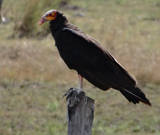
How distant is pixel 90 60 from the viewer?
11.1 ft

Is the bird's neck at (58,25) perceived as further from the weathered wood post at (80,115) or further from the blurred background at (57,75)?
the weathered wood post at (80,115)

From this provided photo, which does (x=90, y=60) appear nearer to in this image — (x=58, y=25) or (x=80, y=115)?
(x=58, y=25)

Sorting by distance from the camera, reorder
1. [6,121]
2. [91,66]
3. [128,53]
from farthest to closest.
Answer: [128,53] < [6,121] < [91,66]

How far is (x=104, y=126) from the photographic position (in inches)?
201

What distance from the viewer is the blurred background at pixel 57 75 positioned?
16.7 ft

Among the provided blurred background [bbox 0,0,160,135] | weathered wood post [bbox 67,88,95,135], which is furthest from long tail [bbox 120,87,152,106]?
blurred background [bbox 0,0,160,135]

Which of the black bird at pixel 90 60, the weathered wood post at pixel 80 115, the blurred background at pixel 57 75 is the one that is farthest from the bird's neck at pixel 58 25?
the weathered wood post at pixel 80 115

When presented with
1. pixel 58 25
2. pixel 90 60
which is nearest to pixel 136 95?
pixel 90 60

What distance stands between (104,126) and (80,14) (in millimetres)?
7164

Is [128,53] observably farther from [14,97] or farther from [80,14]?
[80,14]

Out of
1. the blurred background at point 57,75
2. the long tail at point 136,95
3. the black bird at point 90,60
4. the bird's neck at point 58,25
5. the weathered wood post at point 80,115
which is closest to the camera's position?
the weathered wood post at point 80,115

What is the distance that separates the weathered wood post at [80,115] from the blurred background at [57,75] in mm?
994

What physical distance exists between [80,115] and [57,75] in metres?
4.04

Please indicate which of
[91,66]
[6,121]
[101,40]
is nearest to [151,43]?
[101,40]
